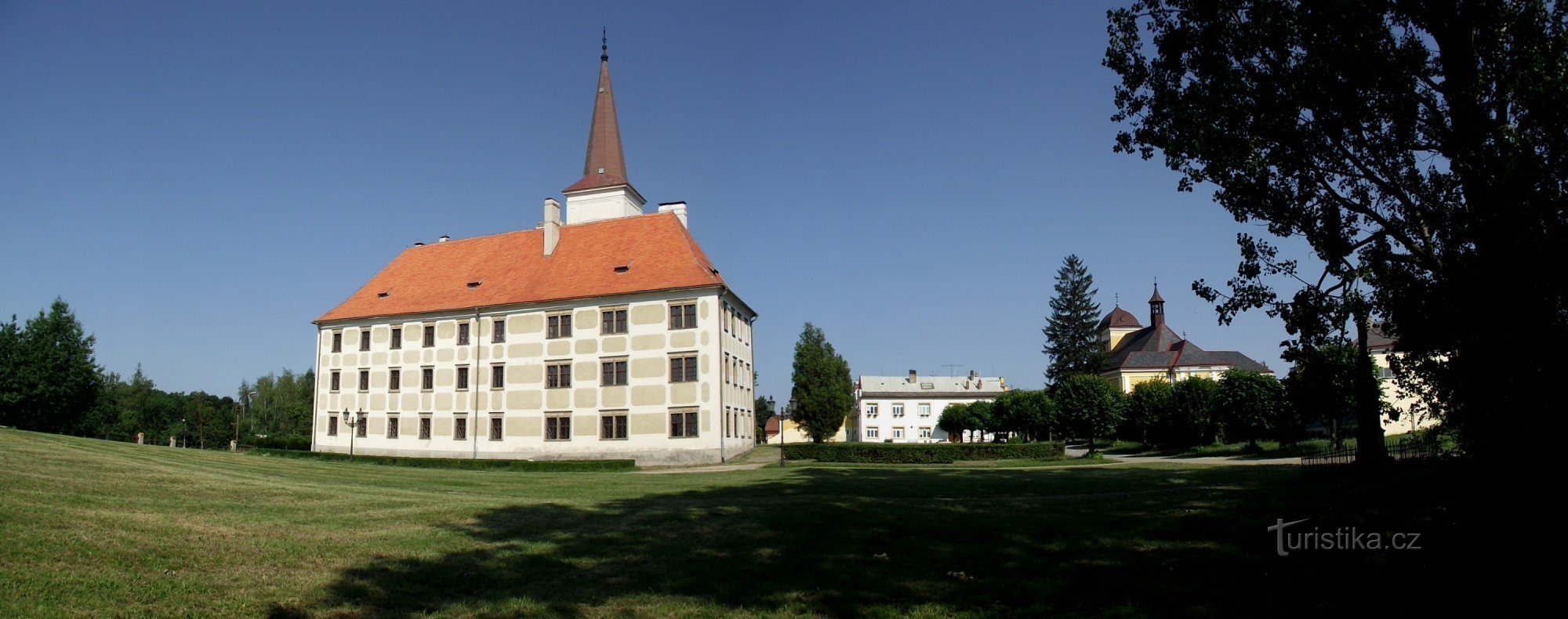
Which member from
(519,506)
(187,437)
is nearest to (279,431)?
(187,437)

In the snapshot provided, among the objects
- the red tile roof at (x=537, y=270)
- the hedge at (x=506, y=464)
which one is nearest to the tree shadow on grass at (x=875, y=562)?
the hedge at (x=506, y=464)

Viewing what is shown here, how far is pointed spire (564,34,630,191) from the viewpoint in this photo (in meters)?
56.2

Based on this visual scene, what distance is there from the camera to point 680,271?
44.6 metres

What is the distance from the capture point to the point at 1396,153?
15.1 m

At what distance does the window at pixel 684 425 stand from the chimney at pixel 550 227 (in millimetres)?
13947

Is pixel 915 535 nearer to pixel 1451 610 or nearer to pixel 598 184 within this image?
pixel 1451 610

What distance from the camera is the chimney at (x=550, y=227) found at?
50406 millimetres

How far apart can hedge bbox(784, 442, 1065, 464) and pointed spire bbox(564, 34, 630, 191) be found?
73.8 ft

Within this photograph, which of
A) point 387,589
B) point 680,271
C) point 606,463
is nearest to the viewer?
point 387,589

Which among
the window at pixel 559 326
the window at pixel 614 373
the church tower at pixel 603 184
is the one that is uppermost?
the church tower at pixel 603 184

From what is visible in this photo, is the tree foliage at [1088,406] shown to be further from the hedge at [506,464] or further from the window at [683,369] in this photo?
the hedge at [506,464]

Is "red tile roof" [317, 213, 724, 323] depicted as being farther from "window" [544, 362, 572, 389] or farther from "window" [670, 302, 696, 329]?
"window" [544, 362, 572, 389]

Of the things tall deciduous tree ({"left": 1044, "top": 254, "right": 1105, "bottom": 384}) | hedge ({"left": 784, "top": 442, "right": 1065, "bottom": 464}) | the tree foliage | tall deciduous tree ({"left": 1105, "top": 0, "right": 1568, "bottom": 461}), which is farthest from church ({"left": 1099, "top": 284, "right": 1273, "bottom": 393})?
tall deciduous tree ({"left": 1105, "top": 0, "right": 1568, "bottom": 461})

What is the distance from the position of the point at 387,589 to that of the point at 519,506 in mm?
7202
